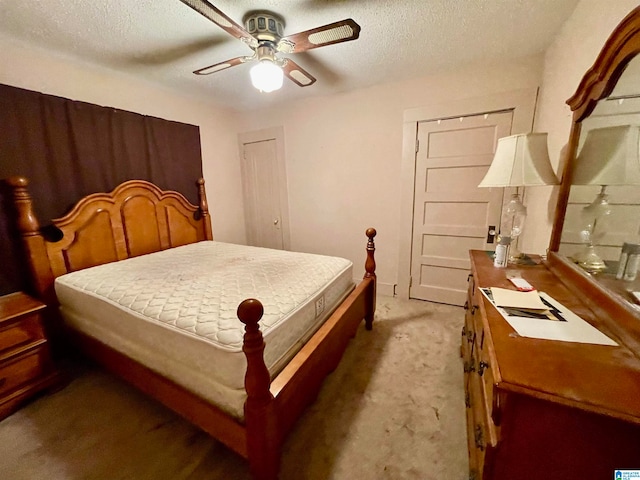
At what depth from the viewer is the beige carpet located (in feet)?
3.89

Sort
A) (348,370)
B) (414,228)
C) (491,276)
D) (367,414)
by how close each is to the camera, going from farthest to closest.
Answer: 1. (414,228)
2. (348,370)
3. (367,414)
4. (491,276)

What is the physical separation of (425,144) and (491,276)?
1.68 m

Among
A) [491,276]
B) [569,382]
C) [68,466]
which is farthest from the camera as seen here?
[491,276]

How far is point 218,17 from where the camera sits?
1.23m

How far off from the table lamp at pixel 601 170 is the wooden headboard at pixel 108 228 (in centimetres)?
317

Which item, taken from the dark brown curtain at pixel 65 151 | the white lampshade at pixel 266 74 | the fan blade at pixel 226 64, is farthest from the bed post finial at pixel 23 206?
the white lampshade at pixel 266 74

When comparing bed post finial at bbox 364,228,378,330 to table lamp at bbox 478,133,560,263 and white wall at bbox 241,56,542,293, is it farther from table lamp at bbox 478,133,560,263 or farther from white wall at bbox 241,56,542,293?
table lamp at bbox 478,133,560,263

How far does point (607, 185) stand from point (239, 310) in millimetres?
1528

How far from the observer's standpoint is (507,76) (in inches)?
85.2

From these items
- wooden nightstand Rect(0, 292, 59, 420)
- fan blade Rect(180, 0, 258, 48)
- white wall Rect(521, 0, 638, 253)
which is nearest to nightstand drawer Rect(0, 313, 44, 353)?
wooden nightstand Rect(0, 292, 59, 420)

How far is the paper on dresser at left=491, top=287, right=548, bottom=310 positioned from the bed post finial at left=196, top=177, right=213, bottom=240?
2.92 metres

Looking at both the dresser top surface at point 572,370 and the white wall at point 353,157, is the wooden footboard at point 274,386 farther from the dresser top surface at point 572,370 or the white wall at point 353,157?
the white wall at point 353,157

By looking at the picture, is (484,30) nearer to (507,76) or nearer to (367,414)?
(507,76)

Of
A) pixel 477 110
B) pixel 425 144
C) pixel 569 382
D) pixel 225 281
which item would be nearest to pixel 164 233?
pixel 225 281
